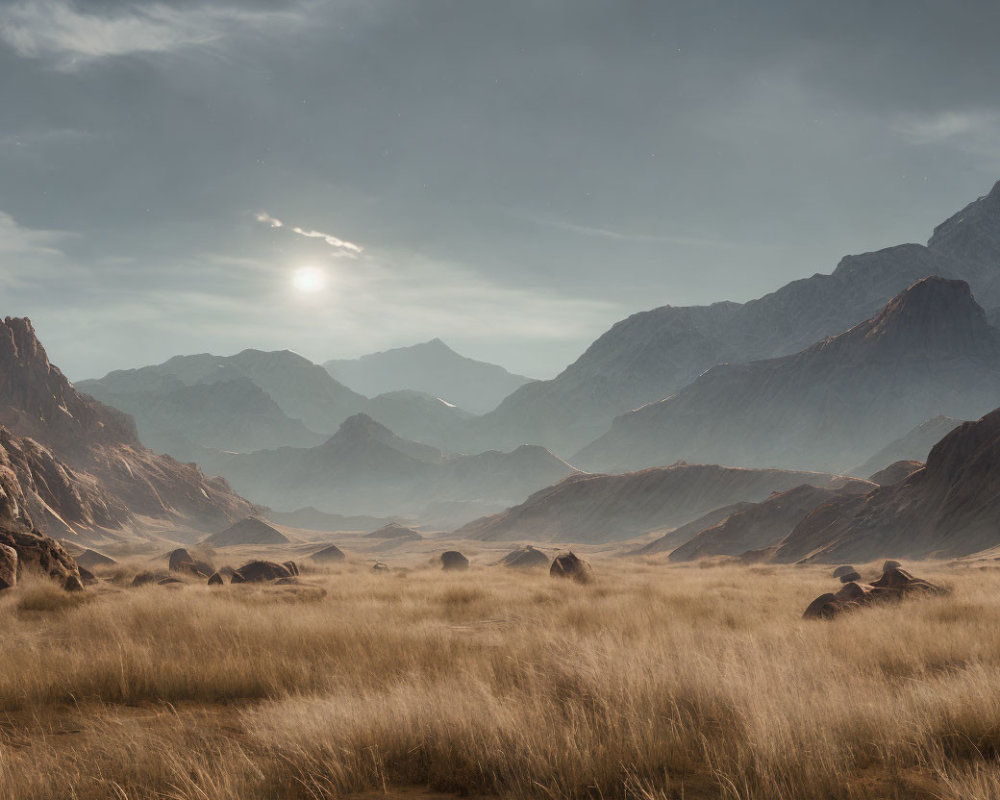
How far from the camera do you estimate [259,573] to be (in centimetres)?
2330

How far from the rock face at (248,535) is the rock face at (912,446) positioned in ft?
389

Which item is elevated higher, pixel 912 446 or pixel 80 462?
pixel 80 462

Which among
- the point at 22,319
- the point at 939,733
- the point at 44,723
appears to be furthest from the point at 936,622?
the point at 22,319

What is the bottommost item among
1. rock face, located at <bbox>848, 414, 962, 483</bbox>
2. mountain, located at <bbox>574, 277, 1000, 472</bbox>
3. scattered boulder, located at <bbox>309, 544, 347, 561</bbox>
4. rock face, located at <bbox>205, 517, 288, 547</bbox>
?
rock face, located at <bbox>205, 517, 288, 547</bbox>

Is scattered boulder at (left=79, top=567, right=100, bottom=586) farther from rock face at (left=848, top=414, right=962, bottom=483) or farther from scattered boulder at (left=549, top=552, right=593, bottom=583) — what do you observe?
rock face at (left=848, top=414, right=962, bottom=483)

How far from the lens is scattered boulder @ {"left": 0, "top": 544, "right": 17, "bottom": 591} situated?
47.4ft

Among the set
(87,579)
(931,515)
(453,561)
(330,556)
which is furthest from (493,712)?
(330,556)

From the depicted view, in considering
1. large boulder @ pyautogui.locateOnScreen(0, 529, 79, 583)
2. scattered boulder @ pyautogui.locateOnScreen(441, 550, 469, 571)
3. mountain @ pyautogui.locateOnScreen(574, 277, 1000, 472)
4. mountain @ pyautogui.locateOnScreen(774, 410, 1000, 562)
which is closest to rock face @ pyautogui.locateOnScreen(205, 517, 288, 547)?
scattered boulder @ pyautogui.locateOnScreen(441, 550, 469, 571)

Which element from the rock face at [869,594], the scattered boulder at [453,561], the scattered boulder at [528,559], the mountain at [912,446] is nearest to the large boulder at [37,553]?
the rock face at [869,594]

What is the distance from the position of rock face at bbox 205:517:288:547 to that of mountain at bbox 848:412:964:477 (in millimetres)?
118492

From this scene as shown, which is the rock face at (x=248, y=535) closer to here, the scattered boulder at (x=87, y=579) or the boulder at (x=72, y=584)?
the scattered boulder at (x=87, y=579)

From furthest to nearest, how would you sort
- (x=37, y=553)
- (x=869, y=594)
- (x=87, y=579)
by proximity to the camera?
(x=87, y=579), (x=37, y=553), (x=869, y=594)

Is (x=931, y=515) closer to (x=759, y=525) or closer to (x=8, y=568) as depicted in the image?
(x=759, y=525)

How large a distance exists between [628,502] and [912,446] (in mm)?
67186
